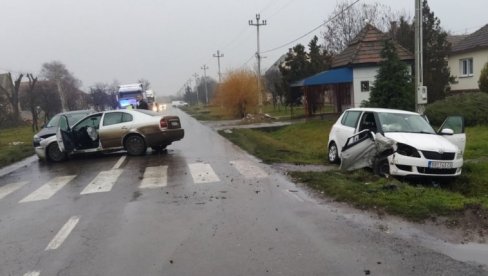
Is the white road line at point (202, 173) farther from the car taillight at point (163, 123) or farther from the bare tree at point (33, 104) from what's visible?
the bare tree at point (33, 104)

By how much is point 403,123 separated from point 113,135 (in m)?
8.96

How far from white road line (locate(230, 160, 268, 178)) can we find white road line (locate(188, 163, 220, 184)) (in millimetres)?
664

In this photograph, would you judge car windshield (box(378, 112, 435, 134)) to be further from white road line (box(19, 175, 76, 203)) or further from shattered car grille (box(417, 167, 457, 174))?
white road line (box(19, 175, 76, 203))

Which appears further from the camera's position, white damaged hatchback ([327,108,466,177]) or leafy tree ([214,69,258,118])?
leafy tree ([214,69,258,118])

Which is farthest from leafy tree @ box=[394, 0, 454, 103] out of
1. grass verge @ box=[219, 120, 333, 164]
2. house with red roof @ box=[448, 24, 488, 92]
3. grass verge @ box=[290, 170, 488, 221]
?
grass verge @ box=[290, 170, 488, 221]

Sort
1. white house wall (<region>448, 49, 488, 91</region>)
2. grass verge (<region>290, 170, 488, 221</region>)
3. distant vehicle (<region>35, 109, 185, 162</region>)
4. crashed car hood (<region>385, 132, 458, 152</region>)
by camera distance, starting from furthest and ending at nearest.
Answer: white house wall (<region>448, 49, 488, 91</region>) → distant vehicle (<region>35, 109, 185, 162</region>) → crashed car hood (<region>385, 132, 458, 152</region>) → grass verge (<region>290, 170, 488, 221</region>)

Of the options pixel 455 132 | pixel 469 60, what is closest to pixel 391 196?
pixel 455 132

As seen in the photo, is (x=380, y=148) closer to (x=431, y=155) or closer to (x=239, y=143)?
(x=431, y=155)

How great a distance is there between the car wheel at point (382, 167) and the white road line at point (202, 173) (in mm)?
3293

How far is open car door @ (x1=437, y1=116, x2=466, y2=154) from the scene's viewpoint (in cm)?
1084

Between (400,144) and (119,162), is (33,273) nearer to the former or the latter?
(400,144)

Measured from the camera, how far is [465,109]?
18828mm

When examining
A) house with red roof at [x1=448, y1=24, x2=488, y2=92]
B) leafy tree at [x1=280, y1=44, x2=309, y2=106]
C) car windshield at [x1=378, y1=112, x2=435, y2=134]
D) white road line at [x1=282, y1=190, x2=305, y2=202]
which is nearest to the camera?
white road line at [x1=282, y1=190, x2=305, y2=202]

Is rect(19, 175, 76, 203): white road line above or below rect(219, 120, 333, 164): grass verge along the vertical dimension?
above
